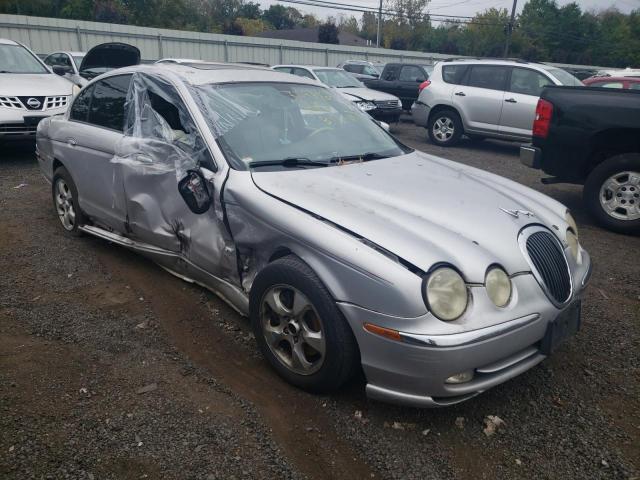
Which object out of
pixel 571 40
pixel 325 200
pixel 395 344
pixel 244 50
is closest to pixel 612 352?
pixel 395 344

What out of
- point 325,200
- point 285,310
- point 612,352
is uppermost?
point 325,200

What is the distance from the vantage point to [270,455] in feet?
7.87

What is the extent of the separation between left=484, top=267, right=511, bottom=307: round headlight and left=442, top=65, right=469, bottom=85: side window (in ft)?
30.5

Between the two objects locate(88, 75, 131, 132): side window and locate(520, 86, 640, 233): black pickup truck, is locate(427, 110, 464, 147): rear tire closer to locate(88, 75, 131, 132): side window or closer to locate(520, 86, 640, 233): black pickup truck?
locate(520, 86, 640, 233): black pickup truck

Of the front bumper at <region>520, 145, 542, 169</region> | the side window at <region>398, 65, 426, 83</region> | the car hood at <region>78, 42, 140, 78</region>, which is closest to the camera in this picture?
the front bumper at <region>520, 145, 542, 169</region>

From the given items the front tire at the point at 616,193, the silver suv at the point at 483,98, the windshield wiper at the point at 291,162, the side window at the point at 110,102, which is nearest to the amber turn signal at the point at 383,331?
the windshield wiper at the point at 291,162

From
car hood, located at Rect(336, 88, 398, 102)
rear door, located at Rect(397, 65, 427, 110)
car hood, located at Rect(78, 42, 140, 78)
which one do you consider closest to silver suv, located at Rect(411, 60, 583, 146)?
car hood, located at Rect(336, 88, 398, 102)

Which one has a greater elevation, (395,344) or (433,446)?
(395,344)

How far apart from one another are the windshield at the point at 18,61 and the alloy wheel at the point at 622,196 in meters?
8.81

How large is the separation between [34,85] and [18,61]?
118 cm

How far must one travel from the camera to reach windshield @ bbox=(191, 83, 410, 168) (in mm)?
3379

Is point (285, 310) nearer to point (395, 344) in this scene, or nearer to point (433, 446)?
point (395, 344)

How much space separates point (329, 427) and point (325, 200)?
1171 millimetres

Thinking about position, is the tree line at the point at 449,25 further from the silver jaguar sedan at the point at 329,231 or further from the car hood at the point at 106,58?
the silver jaguar sedan at the point at 329,231
